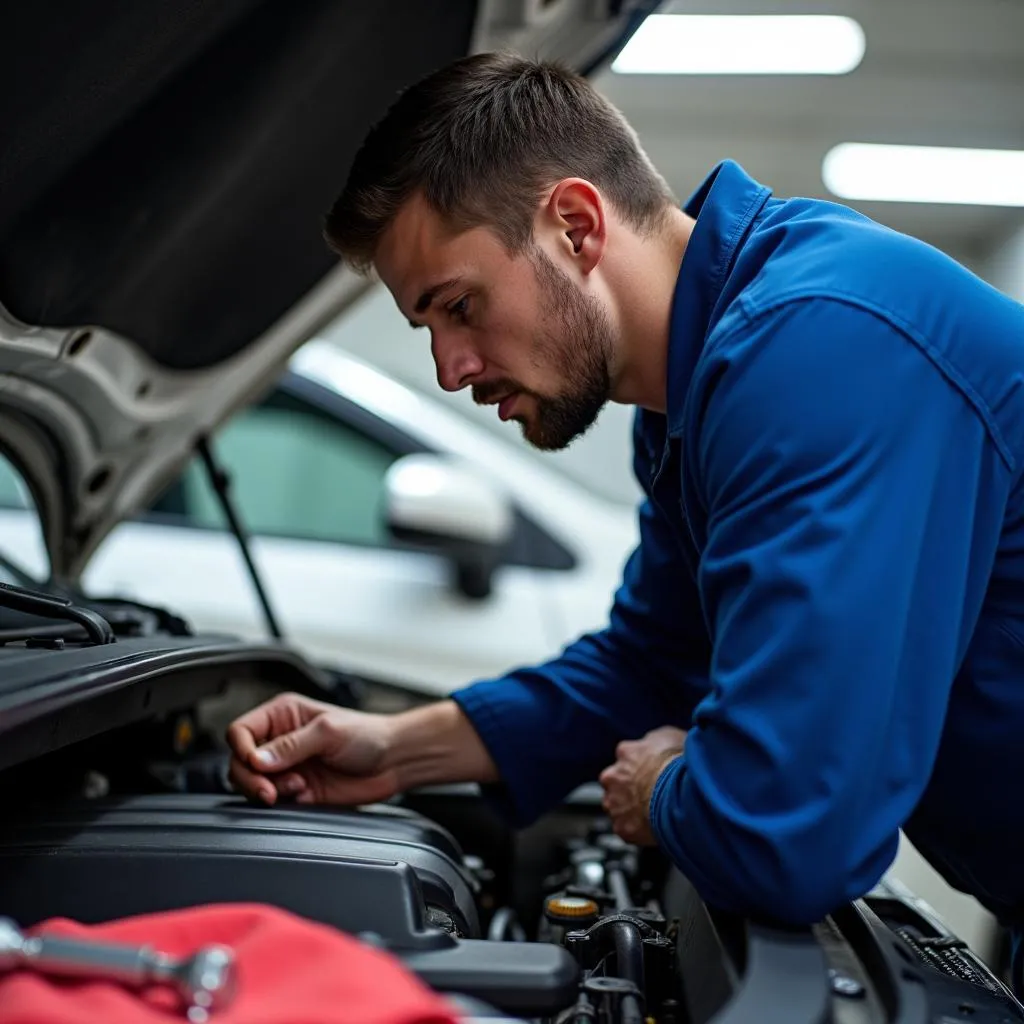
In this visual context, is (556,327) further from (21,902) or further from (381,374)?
(381,374)

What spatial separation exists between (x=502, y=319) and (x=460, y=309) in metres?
0.05

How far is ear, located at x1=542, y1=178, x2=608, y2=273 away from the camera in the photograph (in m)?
1.22

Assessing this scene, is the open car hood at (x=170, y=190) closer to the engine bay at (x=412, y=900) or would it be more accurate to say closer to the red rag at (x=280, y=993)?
the engine bay at (x=412, y=900)

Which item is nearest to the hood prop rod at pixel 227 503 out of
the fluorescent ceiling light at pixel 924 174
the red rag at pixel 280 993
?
the red rag at pixel 280 993

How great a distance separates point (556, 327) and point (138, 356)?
0.80 m

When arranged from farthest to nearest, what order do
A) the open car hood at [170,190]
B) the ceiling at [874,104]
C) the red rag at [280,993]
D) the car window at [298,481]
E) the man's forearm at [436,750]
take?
the ceiling at [874,104], the car window at [298,481], the man's forearm at [436,750], the open car hood at [170,190], the red rag at [280,993]

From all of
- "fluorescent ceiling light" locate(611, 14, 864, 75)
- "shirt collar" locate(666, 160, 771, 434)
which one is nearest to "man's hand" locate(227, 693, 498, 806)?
"shirt collar" locate(666, 160, 771, 434)

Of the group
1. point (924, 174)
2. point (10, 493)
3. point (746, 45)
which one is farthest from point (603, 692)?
point (924, 174)

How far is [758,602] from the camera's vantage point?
0.94m

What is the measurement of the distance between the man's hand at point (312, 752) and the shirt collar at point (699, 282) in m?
0.55

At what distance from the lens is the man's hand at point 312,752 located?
1.39m

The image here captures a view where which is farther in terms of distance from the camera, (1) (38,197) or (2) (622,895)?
(2) (622,895)

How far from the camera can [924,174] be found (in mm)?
5324

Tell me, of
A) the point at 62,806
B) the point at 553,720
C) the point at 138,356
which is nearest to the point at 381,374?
the point at 138,356
